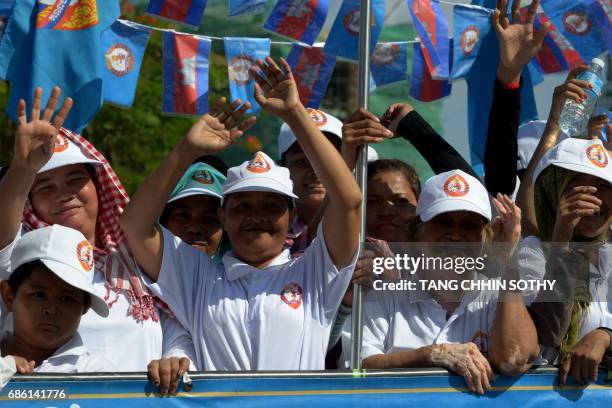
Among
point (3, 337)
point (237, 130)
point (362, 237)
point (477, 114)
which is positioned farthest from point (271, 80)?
point (477, 114)

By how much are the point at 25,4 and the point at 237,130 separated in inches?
58.2

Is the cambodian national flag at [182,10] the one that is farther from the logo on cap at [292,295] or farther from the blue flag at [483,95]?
the logo on cap at [292,295]

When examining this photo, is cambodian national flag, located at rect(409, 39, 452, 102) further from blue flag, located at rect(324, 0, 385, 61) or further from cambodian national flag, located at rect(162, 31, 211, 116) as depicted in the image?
cambodian national flag, located at rect(162, 31, 211, 116)

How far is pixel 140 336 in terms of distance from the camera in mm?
4355

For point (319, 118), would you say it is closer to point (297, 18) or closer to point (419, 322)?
point (297, 18)

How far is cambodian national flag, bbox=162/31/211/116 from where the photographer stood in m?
5.96

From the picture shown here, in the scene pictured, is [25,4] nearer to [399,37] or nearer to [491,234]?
[491,234]

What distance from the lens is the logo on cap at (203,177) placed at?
16.7 feet

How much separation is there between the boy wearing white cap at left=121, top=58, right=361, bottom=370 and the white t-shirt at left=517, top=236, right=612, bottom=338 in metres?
0.62

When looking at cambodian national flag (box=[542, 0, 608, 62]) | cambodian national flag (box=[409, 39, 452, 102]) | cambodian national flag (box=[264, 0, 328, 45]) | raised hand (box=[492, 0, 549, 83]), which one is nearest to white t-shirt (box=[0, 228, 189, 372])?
cambodian national flag (box=[264, 0, 328, 45])

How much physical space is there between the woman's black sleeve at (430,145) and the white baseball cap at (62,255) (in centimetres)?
174

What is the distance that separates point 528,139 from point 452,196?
1.39 metres

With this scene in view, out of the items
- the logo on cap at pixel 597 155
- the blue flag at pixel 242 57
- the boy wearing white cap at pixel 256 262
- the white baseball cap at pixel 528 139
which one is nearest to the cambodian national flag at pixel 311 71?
the blue flag at pixel 242 57

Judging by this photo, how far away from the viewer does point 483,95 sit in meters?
5.89
